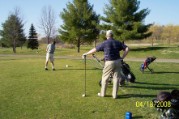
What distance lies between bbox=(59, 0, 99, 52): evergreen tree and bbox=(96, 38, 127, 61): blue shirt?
39377 mm

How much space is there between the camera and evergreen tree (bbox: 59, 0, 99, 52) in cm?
5025

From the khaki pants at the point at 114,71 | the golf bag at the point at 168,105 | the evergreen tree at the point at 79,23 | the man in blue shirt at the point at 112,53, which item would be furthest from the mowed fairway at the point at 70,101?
the evergreen tree at the point at 79,23

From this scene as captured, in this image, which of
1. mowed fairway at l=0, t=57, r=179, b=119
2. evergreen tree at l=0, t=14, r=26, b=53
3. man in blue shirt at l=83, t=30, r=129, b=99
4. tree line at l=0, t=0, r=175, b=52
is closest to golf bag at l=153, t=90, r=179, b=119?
mowed fairway at l=0, t=57, r=179, b=119

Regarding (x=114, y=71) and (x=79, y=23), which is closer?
(x=114, y=71)

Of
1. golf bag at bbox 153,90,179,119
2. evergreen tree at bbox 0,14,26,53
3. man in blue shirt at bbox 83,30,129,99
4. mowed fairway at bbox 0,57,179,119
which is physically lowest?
mowed fairway at bbox 0,57,179,119

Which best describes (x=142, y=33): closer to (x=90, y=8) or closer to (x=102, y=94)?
(x=90, y=8)

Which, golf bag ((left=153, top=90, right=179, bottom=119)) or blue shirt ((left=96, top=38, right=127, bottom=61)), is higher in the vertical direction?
blue shirt ((left=96, top=38, right=127, bottom=61))

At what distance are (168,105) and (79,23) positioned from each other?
4424 cm

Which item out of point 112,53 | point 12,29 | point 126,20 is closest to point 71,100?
point 112,53

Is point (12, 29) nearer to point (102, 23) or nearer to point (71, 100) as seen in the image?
point (102, 23)

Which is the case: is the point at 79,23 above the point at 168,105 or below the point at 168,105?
above

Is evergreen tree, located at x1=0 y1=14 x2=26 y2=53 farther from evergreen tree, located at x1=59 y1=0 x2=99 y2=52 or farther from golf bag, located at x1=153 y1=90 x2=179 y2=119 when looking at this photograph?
golf bag, located at x1=153 y1=90 x2=179 y2=119

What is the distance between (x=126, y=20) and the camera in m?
47.2

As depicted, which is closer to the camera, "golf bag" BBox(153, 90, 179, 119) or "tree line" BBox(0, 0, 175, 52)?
"golf bag" BBox(153, 90, 179, 119)
